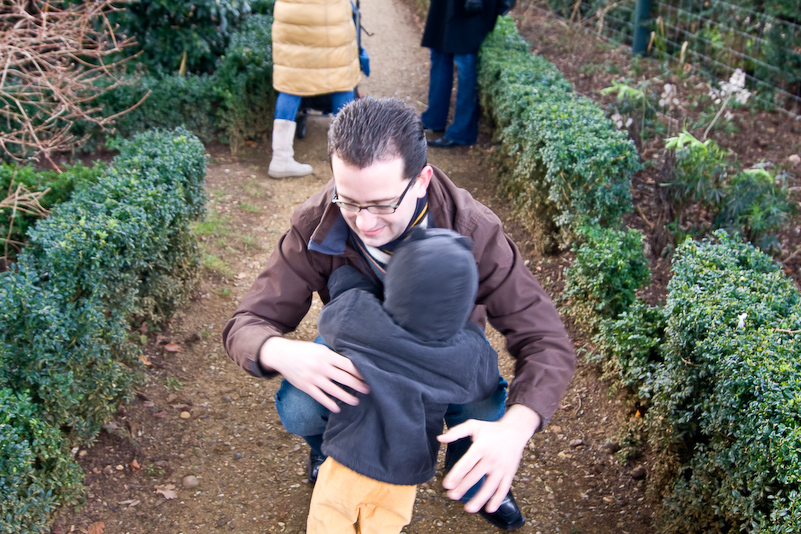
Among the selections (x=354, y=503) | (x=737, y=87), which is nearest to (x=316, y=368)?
(x=354, y=503)

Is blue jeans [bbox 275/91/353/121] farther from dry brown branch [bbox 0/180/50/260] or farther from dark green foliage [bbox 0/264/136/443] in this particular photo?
dark green foliage [bbox 0/264/136/443]

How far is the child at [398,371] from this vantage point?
1.61 metres

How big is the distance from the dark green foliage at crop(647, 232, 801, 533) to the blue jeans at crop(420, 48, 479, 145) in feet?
11.3

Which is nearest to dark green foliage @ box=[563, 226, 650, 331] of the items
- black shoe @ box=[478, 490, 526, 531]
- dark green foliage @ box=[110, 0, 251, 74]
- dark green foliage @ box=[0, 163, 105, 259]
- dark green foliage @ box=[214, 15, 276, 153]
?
black shoe @ box=[478, 490, 526, 531]

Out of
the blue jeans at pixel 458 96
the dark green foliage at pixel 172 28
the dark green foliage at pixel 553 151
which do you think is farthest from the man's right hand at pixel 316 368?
the dark green foliage at pixel 172 28

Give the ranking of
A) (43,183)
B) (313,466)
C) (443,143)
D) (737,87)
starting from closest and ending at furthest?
(313,466)
(43,183)
(737,87)
(443,143)

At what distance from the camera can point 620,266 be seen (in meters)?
3.19

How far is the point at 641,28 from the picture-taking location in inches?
292

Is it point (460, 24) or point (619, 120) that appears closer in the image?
point (619, 120)

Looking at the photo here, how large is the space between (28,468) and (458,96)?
4668 millimetres

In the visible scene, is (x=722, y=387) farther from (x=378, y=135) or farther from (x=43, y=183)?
(x=43, y=183)

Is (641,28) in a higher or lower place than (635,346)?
higher

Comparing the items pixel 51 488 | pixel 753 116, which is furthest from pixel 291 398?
pixel 753 116

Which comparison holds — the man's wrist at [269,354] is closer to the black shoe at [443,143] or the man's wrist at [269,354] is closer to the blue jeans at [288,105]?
the blue jeans at [288,105]
